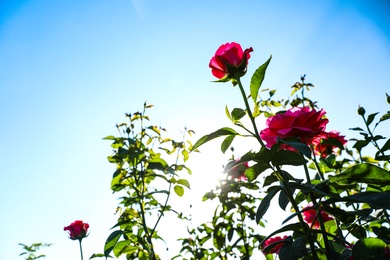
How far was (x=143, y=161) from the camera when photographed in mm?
2385

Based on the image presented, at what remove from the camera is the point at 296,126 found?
Result: 962mm

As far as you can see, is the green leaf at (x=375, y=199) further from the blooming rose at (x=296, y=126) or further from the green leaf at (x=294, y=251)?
the blooming rose at (x=296, y=126)

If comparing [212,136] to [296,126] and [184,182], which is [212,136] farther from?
[184,182]

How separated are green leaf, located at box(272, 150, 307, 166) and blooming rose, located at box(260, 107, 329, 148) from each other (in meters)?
0.14

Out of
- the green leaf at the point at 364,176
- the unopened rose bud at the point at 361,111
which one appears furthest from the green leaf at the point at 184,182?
the green leaf at the point at 364,176

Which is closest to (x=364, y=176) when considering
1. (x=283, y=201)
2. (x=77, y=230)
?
(x=283, y=201)

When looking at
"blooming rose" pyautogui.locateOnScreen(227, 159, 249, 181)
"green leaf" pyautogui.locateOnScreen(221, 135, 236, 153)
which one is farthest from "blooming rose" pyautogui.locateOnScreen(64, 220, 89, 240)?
"green leaf" pyautogui.locateOnScreen(221, 135, 236, 153)

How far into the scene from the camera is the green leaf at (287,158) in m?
0.79

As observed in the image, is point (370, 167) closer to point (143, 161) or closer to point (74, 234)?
point (143, 161)

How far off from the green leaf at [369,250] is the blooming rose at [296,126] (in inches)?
14.6

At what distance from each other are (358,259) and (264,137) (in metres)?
0.47

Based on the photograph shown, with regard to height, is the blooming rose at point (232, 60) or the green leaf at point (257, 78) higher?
the blooming rose at point (232, 60)

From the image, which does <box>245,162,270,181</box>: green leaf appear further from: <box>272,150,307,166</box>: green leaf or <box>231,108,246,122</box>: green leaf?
<box>231,108,246,122</box>: green leaf

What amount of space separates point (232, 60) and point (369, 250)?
0.78 meters
